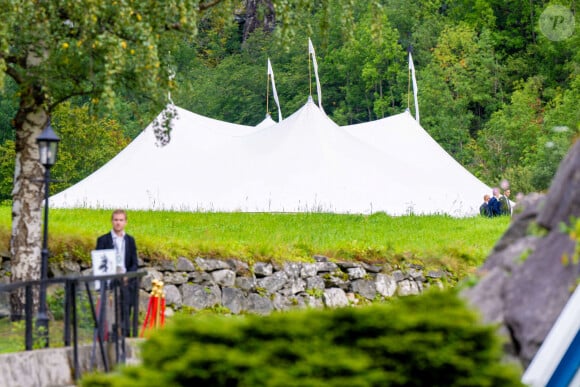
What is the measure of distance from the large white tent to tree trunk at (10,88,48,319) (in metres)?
11.4

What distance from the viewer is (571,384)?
583cm

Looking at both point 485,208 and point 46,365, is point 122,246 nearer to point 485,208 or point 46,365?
point 46,365

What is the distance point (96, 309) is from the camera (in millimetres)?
11750

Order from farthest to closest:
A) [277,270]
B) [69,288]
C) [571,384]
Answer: [277,270] < [69,288] < [571,384]

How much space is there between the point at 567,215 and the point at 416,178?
23.9 m

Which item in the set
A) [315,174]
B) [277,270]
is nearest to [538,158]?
[315,174]

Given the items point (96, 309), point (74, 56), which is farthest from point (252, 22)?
point (96, 309)

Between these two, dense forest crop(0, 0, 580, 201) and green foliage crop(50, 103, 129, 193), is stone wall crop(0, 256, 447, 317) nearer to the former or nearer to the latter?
dense forest crop(0, 0, 580, 201)

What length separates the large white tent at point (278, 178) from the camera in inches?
1107

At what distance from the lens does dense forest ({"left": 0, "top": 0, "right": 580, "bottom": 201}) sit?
55.6 m

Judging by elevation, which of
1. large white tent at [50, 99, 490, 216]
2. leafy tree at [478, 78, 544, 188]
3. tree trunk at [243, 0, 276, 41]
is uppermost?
tree trunk at [243, 0, 276, 41]

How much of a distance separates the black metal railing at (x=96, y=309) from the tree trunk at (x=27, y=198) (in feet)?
13.8

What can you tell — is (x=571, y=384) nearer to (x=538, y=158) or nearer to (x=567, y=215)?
(x=567, y=215)

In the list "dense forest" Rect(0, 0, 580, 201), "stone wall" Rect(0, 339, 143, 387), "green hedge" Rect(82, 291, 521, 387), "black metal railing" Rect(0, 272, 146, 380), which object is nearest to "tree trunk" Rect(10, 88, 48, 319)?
"black metal railing" Rect(0, 272, 146, 380)
